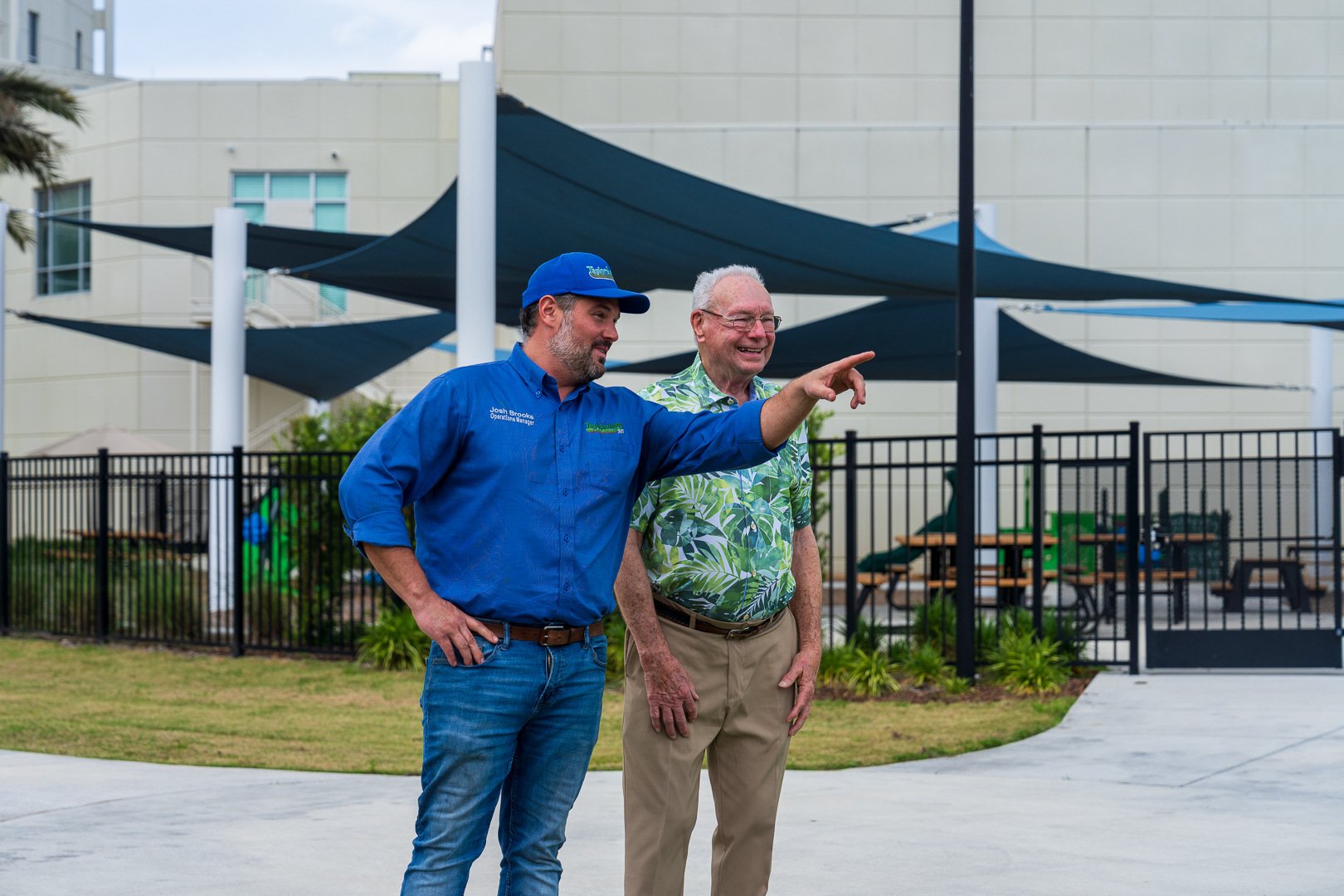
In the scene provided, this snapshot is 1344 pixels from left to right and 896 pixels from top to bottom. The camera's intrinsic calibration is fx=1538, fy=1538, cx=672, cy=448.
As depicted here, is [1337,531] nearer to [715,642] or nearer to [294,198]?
[715,642]

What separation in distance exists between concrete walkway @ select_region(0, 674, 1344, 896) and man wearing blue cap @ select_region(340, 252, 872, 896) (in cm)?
173

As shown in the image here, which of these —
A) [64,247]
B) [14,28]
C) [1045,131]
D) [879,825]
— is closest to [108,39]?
[14,28]

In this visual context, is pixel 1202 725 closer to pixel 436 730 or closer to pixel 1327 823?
pixel 1327 823

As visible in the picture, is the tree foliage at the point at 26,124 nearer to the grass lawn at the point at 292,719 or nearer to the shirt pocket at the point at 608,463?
the grass lawn at the point at 292,719

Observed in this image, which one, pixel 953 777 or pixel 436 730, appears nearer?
pixel 436 730

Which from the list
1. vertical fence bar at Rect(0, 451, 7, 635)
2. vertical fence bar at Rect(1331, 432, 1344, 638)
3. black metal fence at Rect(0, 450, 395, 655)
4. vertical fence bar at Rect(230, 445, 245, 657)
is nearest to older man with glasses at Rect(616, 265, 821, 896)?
→ vertical fence bar at Rect(1331, 432, 1344, 638)

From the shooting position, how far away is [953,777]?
7.32 m

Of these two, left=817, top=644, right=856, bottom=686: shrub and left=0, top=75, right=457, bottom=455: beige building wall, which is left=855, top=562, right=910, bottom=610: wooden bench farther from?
left=0, top=75, right=457, bottom=455: beige building wall

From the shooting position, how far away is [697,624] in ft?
13.0

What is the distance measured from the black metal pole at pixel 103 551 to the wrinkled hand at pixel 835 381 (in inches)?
450

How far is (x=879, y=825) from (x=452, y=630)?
10.6 feet

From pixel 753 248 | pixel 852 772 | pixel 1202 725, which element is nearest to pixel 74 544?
pixel 753 248

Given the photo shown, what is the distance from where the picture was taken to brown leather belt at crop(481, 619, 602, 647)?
136 inches

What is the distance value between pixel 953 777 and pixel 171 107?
24.7m
